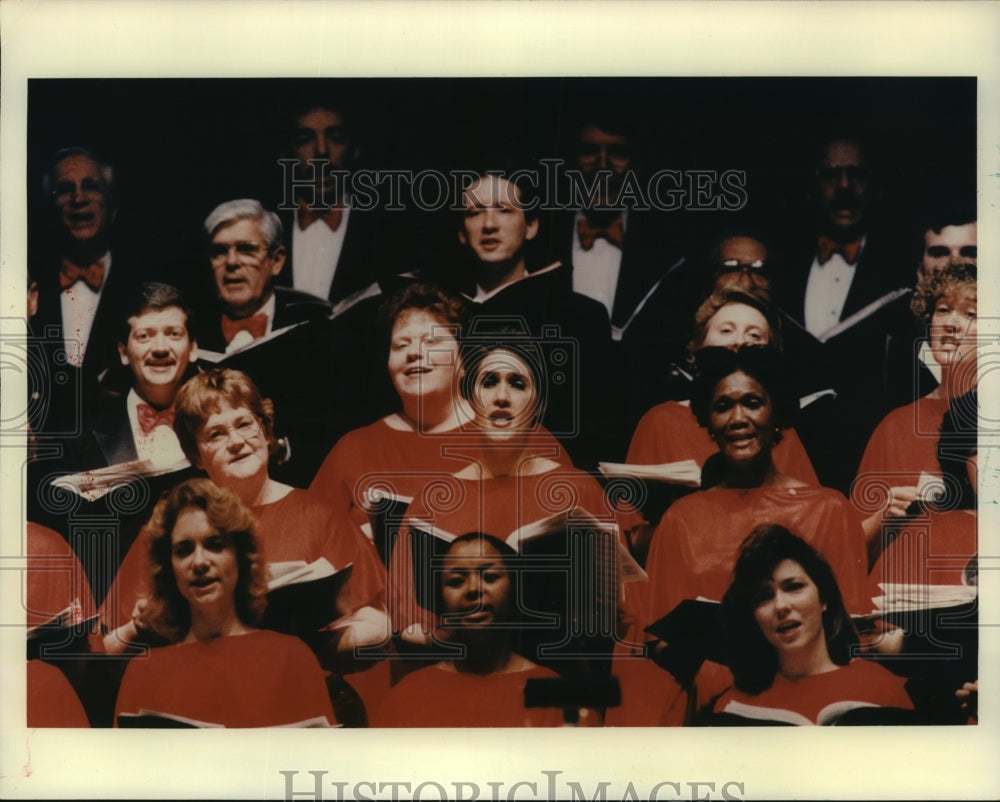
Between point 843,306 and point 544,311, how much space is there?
85cm

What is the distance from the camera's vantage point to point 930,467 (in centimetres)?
260

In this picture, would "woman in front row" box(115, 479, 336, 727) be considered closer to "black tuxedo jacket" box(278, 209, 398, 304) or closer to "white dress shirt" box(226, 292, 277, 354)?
"white dress shirt" box(226, 292, 277, 354)

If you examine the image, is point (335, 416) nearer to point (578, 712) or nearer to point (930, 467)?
point (578, 712)

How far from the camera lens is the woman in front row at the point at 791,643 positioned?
2.57 metres

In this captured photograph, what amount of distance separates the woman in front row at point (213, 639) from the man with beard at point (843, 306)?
1.60 metres

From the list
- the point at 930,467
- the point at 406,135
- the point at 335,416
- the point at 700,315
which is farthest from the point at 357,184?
the point at 930,467

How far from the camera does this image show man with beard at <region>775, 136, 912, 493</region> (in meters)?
2.58

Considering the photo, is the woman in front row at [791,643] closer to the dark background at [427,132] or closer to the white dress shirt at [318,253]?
the dark background at [427,132]

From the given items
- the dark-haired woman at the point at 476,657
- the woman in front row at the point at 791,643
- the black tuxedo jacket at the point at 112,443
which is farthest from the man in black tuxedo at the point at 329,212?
the woman in front row at the point at 791,643

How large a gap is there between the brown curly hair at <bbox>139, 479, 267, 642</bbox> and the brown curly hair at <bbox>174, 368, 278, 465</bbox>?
16cm

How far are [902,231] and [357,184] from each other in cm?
156

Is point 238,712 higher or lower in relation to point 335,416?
lower

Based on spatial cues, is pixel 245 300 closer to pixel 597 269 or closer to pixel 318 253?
pixel 318 253

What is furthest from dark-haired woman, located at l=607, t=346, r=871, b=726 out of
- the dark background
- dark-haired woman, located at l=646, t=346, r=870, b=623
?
the dark background
